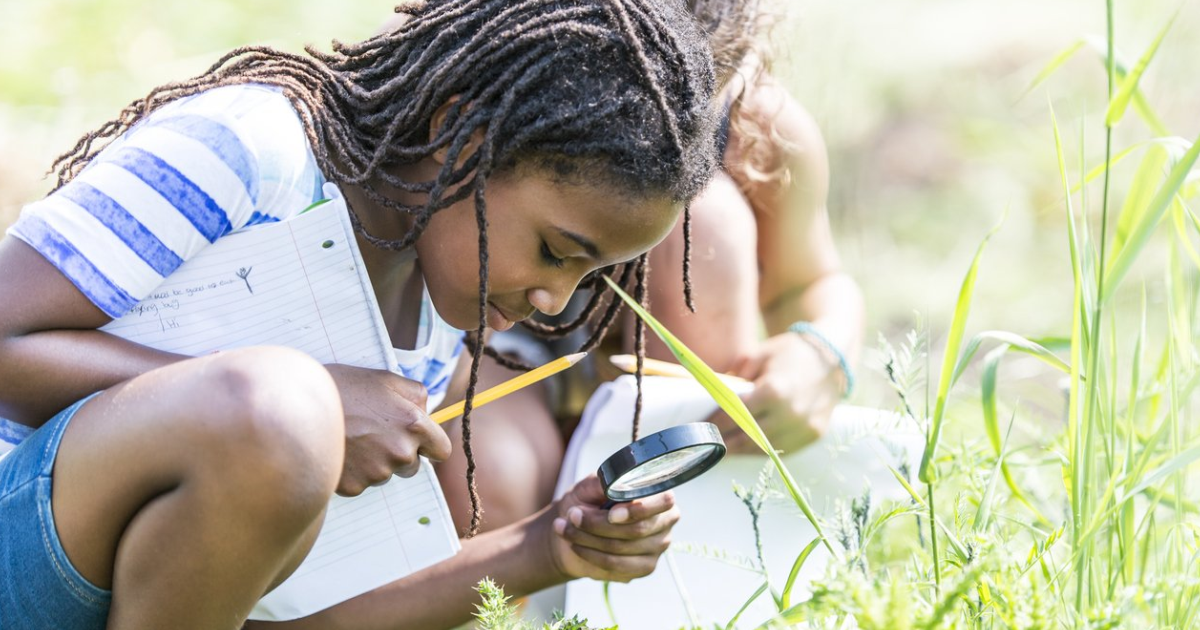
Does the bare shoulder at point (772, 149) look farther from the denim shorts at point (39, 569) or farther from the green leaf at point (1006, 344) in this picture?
the denim shorts at point (39, 569)

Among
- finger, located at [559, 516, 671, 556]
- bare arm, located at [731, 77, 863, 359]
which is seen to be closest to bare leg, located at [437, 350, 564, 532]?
finger, located at [559, 516, 671, 556]

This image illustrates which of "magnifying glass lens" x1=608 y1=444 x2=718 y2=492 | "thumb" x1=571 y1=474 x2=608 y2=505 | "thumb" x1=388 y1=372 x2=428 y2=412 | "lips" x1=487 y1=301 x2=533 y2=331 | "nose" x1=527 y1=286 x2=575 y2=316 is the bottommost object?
"thumb" x1=571 y1=474 x2=608 y2=505

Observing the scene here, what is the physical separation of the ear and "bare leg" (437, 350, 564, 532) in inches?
18.6

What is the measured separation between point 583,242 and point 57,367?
501mm

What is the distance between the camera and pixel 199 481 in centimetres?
93

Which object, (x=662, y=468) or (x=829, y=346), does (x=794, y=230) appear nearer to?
(x=829, y=346)

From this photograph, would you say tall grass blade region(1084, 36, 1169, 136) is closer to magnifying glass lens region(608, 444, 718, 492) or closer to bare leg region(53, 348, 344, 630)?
magnifying glass lens region(608, 444, 718, 492)

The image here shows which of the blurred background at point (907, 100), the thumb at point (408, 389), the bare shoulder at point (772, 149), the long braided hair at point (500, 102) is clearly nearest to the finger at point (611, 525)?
the long braided hair at point (500, 102)

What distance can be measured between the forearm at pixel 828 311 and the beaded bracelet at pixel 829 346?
0.7 inches

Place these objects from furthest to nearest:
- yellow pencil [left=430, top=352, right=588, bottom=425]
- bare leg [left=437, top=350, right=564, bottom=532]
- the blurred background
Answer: the blurred background < bare leg [left=437, top=350, right=564, bottom=532] < yellow pencil [left=430, top=352, right=588, bottom=425]

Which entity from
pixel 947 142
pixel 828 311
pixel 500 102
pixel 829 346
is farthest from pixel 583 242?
pixel 947 142

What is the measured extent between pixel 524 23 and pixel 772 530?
76 centimetres

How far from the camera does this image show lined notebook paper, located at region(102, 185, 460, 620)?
1.16 m

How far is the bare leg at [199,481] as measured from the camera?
0.93m
